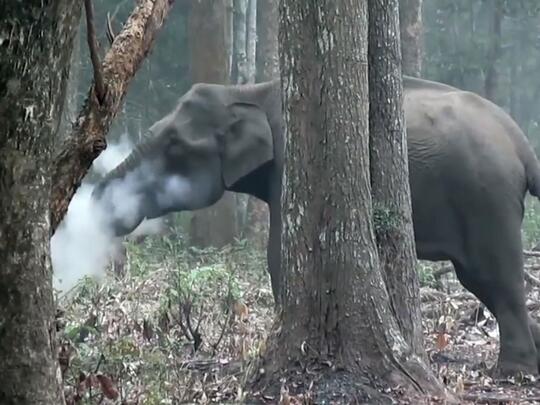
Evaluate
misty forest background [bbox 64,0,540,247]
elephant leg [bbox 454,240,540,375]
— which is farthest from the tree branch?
misty forest background [bbox 64,0,540,247]

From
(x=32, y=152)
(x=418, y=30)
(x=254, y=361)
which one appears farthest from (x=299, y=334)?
(x=418, y=30)

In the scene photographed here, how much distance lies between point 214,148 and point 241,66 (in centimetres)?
924

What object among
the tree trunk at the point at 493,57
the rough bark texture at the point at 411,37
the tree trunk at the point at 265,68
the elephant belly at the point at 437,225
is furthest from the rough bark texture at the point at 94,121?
the tree trunk at the point at 493,57

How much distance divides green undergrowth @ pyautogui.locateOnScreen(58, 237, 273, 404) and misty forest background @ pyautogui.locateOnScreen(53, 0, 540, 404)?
0.01 m

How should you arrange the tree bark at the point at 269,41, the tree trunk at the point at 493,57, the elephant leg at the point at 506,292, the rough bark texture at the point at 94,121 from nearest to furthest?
the rough bark texture at the point at 94,121
the elephant leg at the point at 506,292
the tree bark at the point at 269,41
the tree trunk at the point at 493,57

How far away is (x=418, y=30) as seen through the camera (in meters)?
16.7

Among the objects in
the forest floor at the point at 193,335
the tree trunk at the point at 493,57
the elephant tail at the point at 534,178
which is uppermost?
the tree trunk at the point at 493,57

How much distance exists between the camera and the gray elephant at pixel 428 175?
31.5 ft

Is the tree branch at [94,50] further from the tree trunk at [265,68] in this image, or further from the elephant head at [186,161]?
the tree trunk at [265,68]

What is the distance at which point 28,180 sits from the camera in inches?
140

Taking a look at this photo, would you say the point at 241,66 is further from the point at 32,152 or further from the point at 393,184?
the point at 32,152

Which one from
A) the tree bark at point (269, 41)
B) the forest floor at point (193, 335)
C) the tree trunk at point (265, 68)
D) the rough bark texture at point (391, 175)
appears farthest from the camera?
the tree bark at point (269, 41)

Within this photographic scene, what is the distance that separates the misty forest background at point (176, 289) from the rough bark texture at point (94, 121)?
431mm

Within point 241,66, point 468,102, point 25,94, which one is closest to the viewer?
point 25,94
